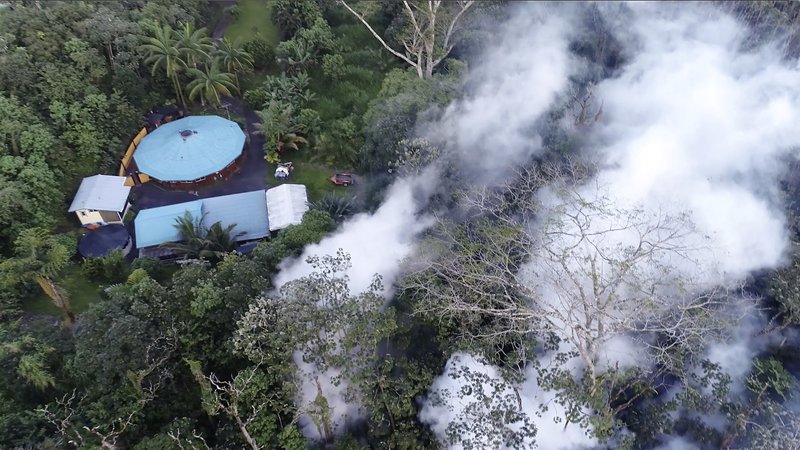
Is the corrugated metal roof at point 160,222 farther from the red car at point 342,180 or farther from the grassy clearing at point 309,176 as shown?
the red car at point 342,180

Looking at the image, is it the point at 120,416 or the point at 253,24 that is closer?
the point at 120,416

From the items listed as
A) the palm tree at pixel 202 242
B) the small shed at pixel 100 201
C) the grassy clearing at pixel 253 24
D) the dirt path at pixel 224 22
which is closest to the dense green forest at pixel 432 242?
the palm tree at pixel 202 242

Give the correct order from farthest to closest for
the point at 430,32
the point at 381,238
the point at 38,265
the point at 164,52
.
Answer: the point at 164,52
the point at 430,32
the point at 381,238
the point at 38,265

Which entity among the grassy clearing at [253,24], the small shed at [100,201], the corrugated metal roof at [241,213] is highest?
the grassy clearing at [253,24]

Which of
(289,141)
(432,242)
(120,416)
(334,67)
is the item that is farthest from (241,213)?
(334,67)

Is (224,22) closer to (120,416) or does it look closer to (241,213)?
(241,213)
